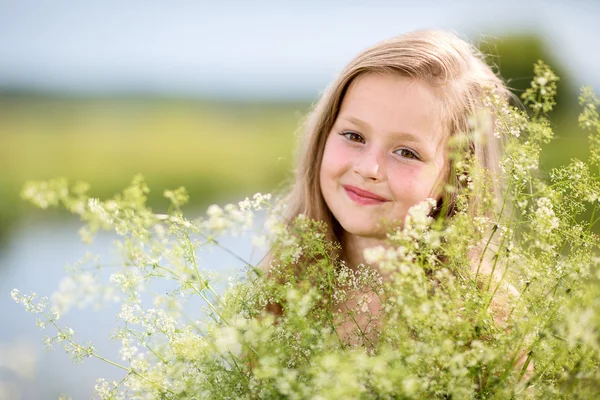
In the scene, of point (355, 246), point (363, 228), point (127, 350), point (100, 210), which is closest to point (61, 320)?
point (355, 246)

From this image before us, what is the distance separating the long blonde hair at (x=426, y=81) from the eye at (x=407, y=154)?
13cm

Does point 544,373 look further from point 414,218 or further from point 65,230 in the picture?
point 65,230

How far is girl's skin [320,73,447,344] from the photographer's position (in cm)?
200

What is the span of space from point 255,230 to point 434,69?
112 cm

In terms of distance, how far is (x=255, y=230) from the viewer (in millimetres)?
1298

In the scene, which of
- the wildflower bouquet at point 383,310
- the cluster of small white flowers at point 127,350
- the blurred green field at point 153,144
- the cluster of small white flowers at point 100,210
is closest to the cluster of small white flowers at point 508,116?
the wildflower bouquet at point 383,310

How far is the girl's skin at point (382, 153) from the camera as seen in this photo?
200 cm

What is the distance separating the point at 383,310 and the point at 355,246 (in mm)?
1208

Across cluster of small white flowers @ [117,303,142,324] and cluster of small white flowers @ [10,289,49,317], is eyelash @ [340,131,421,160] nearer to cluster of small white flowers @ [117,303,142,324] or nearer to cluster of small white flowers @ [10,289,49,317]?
cluster of small white flowers @ [117,303,142,324]

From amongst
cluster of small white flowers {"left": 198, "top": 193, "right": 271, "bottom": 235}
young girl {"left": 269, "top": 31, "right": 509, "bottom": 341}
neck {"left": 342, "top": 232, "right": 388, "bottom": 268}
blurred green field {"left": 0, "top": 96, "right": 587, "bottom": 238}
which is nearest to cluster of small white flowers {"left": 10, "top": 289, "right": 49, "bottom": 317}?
cluster of small white flowers {"left": 198, "top": 193, "right": 271, "bottom": 235}

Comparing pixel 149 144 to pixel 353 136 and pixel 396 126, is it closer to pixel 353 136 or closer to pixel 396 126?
pixel 353 136

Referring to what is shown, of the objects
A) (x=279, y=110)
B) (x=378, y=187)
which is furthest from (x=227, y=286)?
(x=279, y=110)

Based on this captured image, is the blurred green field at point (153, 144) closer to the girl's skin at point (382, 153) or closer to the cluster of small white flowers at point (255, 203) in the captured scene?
the girl's skin at point (382, 153)

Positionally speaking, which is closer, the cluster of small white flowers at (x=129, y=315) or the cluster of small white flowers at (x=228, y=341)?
the cluster of small white flowers at (x=228, y=341)
